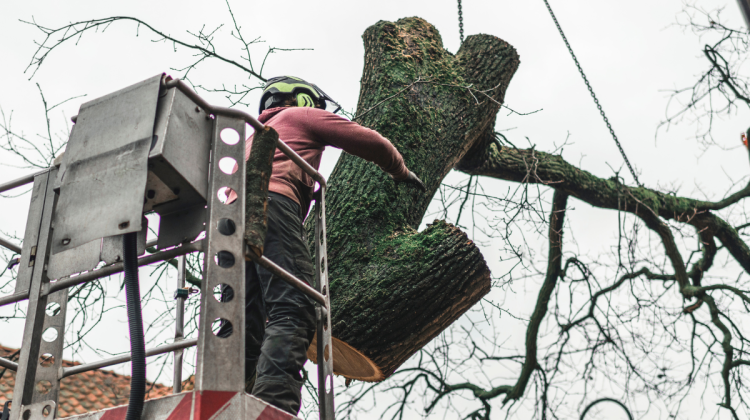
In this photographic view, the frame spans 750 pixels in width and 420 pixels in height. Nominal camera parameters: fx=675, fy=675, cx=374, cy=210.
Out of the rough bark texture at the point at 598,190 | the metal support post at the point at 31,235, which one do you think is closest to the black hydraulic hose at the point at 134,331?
the metal support post at the point at 31,235

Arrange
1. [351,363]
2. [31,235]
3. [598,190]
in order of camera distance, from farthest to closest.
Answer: [598,190] → [351,363] → [31,235]

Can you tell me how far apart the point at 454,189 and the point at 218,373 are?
3874 mm

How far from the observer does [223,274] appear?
1828 millimetres

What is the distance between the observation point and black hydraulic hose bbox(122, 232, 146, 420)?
1703mm

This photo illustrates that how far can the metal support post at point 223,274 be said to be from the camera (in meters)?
1.71

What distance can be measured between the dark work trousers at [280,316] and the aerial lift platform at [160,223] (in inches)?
8.2

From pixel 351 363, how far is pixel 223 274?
191cm

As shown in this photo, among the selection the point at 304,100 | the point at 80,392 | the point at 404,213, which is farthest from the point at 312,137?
the point at 80,392

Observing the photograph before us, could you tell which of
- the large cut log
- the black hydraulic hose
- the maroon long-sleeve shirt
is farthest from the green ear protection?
the black hydraulic hose

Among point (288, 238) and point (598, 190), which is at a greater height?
point (598, 190)

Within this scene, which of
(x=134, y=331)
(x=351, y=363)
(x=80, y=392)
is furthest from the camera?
(x=80, y=392)

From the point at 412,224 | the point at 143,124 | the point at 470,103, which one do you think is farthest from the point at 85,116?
the point at 470,103

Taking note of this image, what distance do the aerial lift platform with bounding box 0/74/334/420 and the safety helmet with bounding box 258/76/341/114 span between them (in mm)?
1101

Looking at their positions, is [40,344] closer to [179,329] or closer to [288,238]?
[179,329]
